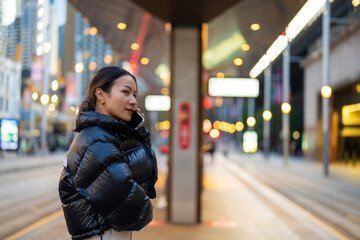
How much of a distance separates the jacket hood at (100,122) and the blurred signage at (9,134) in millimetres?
9684

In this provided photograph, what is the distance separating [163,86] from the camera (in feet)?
60.7

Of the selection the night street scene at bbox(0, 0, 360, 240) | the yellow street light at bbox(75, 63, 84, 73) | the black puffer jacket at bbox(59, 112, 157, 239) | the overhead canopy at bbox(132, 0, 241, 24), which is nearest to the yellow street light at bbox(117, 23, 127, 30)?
the night street scene at bbox(0, 0, 360, 240)

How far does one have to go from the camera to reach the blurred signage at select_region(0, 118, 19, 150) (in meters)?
11.5

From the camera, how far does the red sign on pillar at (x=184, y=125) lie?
8203 millimetres

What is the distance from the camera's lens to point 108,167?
2146mm

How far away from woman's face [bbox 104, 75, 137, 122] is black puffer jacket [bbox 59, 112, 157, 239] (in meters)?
0.09

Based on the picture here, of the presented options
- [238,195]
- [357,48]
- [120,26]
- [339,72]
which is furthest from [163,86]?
[339,72]

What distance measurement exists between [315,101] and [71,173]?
35.4 metres

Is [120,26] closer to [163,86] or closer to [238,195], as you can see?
[238,195]

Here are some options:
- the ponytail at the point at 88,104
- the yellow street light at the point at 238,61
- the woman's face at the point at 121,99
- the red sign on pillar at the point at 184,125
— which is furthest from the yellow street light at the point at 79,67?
the woman's face at the point at 121,99

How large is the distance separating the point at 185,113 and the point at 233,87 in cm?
177

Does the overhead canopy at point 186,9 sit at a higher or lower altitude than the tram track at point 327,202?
higher

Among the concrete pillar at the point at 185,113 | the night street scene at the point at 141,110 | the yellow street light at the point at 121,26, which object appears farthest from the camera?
the yellow street light at the point at 121,26

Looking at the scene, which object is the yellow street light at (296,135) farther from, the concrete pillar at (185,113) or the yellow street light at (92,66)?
the yellow street light at (92,66)
